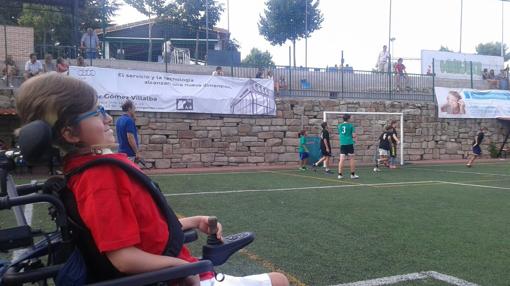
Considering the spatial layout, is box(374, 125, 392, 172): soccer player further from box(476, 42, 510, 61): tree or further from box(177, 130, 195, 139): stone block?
box(476, 42, 510, 61): tree

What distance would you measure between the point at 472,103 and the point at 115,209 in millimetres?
22247

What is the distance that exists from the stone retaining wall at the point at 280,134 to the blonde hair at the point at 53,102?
1398 centimetres

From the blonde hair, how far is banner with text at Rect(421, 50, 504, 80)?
23.8 metres

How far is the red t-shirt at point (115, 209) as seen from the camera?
4.97 ft

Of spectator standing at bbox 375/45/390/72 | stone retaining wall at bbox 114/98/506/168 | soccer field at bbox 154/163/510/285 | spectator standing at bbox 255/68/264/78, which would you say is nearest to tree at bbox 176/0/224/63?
spectator standing at bbox 375/45/390/72

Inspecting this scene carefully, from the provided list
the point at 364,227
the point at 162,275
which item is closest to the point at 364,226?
the point at 364,227

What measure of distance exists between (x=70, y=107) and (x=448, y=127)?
2145 centimetres

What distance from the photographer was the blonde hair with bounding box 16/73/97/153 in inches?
62.6

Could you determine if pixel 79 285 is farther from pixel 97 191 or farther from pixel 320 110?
pixel 320 110

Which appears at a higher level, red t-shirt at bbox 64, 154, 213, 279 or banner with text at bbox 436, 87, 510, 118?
banner with text at bbox 436, 87, 510, 118

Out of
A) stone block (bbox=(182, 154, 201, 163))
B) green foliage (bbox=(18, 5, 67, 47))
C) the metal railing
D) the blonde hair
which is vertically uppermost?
green foliage (bbox=(18, 5, 67, 47))

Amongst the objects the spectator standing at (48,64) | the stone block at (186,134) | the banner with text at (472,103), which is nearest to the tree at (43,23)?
the spectator standing at (48,64)

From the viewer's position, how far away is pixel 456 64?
24.5 meters

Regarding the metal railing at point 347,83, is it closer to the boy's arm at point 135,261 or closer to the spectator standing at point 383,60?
the spectator standing at point 383,60
